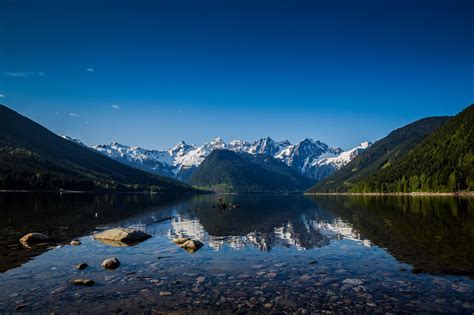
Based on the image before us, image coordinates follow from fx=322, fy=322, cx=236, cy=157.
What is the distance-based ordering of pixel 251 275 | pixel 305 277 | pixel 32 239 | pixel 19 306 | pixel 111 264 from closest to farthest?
pixel 19 306
pixel 305 277
pixel 251 275
pixel 111 264
pixel 32 239

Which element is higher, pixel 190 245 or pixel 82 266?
pixel 190 245

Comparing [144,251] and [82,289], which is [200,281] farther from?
[144,251]

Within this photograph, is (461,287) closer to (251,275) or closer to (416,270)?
(416,270)

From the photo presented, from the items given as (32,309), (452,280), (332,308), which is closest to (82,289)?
(32,309)

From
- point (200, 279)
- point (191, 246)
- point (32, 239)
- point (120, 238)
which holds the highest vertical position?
point (32, 239)

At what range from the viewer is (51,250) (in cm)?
3438

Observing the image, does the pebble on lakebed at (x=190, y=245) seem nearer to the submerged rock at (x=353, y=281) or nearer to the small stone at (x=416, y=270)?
the submerged rock at (x=353, y=281)

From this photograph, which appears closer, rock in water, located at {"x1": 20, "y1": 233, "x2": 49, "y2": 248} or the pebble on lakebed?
the pebble on lakebed

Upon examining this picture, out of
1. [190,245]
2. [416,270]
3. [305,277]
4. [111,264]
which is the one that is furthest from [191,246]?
[416,270]

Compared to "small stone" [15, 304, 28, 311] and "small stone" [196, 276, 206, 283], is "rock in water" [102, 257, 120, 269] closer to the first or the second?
"small stone" [196, 276, 206, 283]

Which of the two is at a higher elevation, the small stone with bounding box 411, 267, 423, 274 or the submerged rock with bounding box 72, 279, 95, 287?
the small stone with bounding box 411, 267, 423, 274

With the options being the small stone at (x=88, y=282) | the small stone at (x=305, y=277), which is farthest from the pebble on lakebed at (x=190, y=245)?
the small stone at (x=305, y=277)

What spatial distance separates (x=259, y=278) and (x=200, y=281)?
4509 mm

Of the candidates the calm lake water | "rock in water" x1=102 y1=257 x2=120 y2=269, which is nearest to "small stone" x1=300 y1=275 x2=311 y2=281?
the calm lake water
